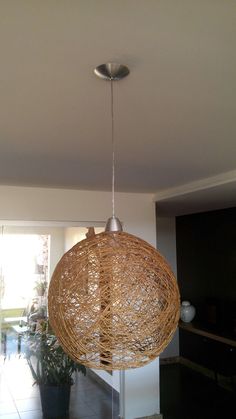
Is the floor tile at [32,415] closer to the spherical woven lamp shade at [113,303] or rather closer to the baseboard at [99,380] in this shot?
the baseboard at [99,380]

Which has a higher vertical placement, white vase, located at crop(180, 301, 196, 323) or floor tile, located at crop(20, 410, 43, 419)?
white vase, located at crop(180, 301, 196, 323)

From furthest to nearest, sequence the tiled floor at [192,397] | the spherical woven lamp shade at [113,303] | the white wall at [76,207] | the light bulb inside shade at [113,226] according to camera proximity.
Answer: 1. the tiled floor at [192,397]
2. the white wall at [76,207]
3. the light bulb inside shade at [113,226]
4. the spherical woven lamp shade at [113,303]

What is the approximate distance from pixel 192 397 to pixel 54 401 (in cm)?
180

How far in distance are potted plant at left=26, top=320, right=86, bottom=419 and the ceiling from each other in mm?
2000

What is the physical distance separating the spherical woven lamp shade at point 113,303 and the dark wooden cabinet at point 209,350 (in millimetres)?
3393

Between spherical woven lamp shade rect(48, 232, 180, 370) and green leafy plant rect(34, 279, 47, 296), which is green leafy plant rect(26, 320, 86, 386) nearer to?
green leafy plant rect(34, 279, 47, 296)

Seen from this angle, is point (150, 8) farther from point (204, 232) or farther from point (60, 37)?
point (204, 232)

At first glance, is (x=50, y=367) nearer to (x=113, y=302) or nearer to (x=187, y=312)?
(x=187, y=312)

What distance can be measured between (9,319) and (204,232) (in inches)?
122

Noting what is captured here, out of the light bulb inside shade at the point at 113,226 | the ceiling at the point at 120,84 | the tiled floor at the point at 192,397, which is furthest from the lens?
the tiled floor at the point at 192,397

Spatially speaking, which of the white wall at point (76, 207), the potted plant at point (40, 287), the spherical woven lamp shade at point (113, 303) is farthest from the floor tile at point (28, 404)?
the spherical woven lamp shade at point (113, 303)

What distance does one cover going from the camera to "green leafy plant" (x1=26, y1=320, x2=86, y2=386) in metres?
3.81

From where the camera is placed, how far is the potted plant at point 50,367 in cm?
379

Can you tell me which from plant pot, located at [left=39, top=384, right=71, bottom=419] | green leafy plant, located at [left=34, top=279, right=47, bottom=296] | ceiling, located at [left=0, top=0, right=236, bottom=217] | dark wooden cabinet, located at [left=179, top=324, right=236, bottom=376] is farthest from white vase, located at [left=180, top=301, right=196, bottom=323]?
ceiling, located at [left=0, top=0, right=236, bottom=217]
